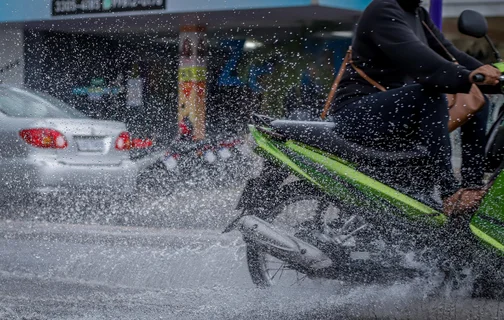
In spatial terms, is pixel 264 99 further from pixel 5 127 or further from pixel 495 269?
pixel 495 269

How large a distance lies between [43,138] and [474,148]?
5.17 m

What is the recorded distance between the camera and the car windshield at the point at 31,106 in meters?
8.98

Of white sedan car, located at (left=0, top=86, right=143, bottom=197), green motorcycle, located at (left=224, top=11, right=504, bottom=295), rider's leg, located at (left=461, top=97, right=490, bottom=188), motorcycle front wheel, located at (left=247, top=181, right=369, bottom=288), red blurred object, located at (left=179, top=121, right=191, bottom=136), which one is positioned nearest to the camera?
green motorcycle, located at (left=224, top=11, right=504, bottom=295)

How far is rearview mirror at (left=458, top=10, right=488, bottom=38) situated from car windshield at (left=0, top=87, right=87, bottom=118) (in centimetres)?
541

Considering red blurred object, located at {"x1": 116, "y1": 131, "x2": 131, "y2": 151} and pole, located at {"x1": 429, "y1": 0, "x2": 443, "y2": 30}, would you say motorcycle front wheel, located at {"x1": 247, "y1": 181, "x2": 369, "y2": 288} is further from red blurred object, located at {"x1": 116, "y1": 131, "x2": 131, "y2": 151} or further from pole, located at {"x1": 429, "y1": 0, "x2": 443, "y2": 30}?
pole, located at {"x1": 429, "y1": 0, "x2": 443, "y2": 30}

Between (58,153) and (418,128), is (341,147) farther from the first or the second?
(58,153)

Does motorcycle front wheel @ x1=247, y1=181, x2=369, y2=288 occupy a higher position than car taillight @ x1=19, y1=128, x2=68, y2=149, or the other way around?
motorcycle front wheel @ x1=247, y1=181, x2=369, y2=288

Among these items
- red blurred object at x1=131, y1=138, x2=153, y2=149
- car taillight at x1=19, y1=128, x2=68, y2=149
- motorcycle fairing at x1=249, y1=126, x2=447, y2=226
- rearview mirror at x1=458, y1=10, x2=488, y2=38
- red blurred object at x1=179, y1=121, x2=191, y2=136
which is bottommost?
red blurred object at x1=179, y1=121, x2=191, y2=136

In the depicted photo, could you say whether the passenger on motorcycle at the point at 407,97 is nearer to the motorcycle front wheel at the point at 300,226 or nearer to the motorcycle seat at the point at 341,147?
the motorcycle seat at the point at 341,147

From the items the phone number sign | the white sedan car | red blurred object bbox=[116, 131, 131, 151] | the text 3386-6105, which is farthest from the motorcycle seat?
the text 3386-6105

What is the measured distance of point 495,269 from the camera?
13.3 ft

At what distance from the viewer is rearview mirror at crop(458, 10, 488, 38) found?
14.7 ft

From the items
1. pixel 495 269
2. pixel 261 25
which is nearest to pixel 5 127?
pixel 495 269

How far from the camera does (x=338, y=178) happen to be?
449 centimetres
